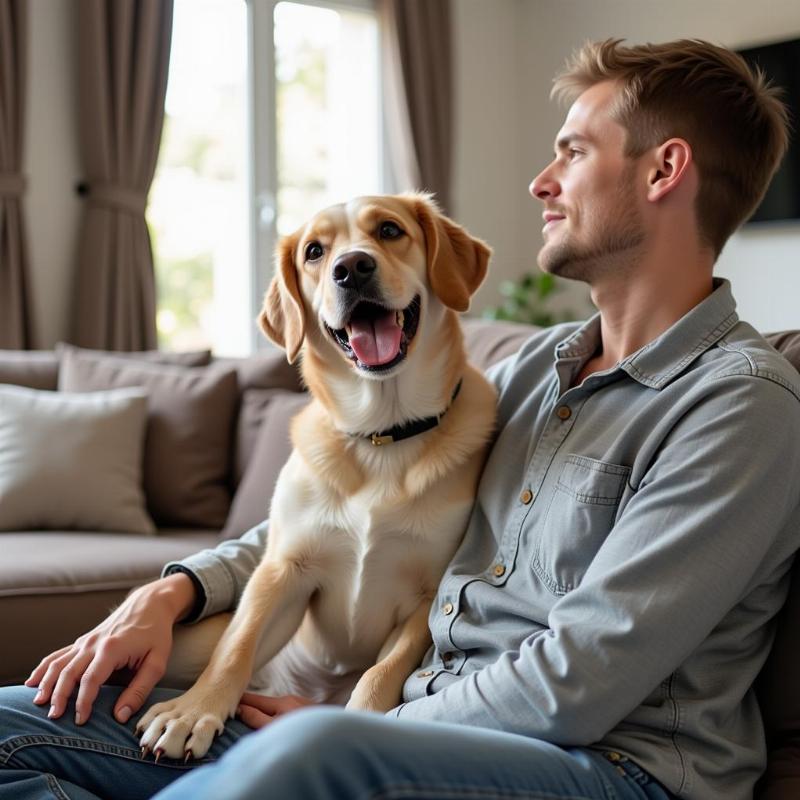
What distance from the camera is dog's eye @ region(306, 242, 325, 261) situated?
1.64 meters

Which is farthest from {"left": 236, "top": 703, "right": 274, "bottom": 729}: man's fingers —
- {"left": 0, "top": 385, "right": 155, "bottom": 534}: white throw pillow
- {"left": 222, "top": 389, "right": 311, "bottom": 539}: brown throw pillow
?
{"left": 0, "top": 385, "right": 155, "bottom": 534}: white throw pillow

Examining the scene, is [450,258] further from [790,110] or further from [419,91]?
[419,91]

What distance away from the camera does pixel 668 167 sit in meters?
1.36

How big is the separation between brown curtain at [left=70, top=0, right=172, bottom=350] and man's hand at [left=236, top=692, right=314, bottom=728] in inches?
123

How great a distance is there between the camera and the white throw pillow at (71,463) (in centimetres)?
275

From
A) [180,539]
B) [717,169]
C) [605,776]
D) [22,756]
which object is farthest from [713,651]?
[180,539]

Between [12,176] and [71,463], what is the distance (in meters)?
1.77

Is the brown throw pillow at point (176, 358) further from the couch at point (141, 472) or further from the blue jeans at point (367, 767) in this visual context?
the blue jeans at point (367, 767)

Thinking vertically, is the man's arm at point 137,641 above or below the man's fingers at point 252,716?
above

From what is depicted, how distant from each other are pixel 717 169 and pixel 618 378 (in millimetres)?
323

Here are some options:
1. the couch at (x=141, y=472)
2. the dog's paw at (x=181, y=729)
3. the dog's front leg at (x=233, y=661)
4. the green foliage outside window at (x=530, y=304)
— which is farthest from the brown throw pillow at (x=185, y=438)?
the green foliage outside window at (x=530, y=304)

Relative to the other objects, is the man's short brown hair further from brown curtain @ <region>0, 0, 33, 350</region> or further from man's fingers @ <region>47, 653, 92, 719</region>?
brown curtain @ <region>0, 0, 33, 350</region>

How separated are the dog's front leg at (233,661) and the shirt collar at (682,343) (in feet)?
1.86

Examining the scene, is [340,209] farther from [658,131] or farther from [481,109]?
[481,109]
